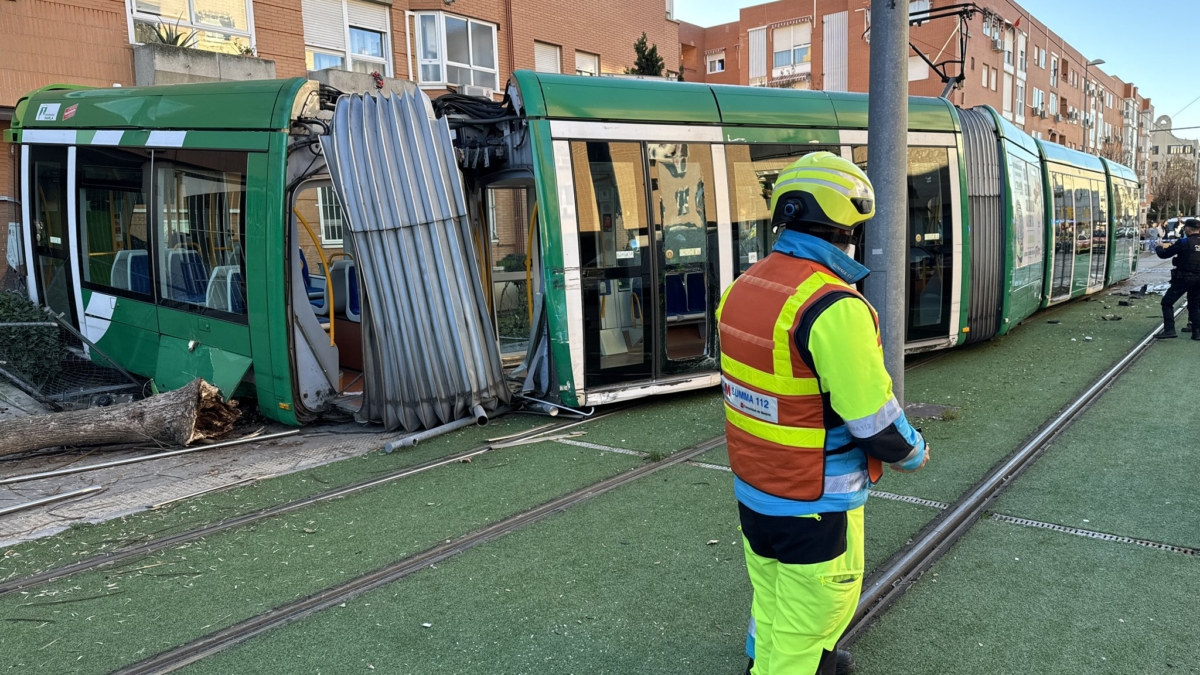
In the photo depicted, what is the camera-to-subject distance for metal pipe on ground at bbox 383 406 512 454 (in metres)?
6.44

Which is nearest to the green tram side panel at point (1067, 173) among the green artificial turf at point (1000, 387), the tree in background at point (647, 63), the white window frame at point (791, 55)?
the green artificial turf at point (1000, 387)

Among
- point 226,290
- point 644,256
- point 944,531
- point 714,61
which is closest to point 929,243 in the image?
point 644,256

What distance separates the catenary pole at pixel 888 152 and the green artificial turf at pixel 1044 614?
144 centimetres

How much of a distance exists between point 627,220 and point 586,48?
52.9ft

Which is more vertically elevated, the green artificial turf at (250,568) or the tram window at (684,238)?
the tram window at (684,238)

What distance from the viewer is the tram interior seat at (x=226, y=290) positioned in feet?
23.0

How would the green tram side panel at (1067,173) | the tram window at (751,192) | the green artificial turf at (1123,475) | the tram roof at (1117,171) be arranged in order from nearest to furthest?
the green artificial turf at (1123,475) → the tram window at (751,192) → the green tram side panel at (1067,173) → the tram roof at (1117,171)

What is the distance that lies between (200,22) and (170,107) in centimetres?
858

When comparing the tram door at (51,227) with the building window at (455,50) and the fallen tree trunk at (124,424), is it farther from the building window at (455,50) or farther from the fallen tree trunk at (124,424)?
the building window at (455,50)

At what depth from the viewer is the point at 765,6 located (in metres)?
43.9

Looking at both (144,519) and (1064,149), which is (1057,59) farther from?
(144,519)

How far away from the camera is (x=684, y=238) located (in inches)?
298

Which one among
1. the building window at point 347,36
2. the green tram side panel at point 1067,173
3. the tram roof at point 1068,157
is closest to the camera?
the green tram side panel at point 1067,173

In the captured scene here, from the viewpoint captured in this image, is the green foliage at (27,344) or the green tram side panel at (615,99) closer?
the green tram side panel at (615,99)
